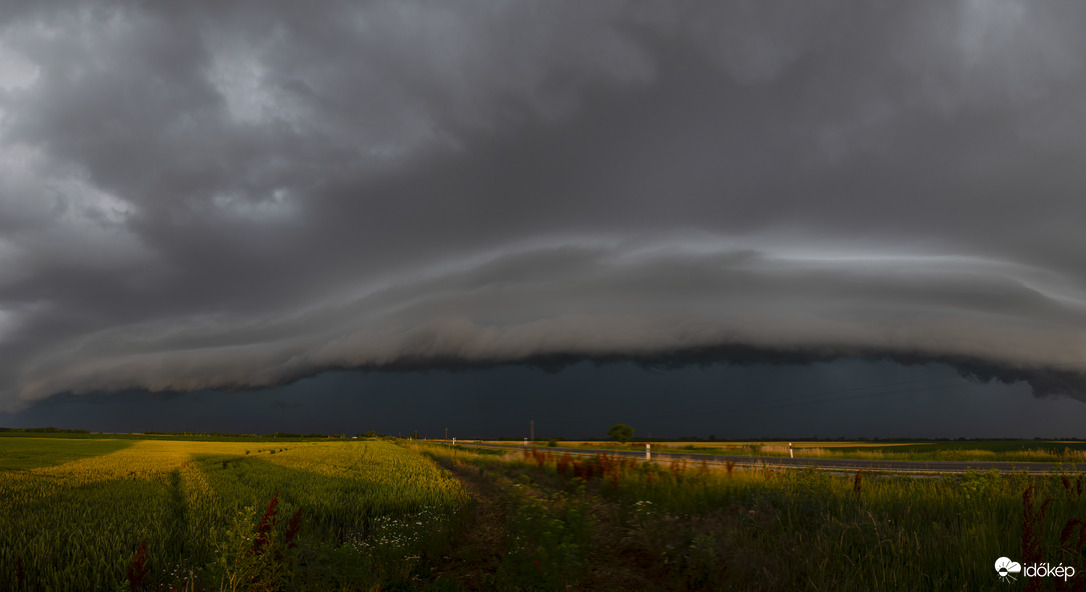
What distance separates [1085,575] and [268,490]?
17.6 m

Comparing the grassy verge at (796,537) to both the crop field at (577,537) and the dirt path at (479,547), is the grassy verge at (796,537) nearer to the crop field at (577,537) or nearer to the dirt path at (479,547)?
the crop field at (577,537)

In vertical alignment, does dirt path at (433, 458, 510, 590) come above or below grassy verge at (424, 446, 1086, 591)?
below

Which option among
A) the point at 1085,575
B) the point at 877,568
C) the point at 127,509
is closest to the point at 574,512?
the point at 877,568

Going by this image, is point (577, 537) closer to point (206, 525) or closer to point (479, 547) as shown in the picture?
point (479, 547)

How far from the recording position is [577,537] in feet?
27.7

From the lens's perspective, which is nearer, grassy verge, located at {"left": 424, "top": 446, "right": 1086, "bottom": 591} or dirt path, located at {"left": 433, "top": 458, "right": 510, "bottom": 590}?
grassy verge, located at {"left": 424, "top": 446, "right": 1086, "bottom": 591}

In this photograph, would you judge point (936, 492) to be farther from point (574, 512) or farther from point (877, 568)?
point (574, 512)

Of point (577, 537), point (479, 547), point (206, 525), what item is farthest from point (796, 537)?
point (206, 525)

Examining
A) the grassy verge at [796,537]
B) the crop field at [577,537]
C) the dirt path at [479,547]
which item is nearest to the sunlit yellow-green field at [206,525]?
the crop field at [577,537]

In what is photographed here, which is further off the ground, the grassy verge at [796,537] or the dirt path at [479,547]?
the grassy verge at [796,537]

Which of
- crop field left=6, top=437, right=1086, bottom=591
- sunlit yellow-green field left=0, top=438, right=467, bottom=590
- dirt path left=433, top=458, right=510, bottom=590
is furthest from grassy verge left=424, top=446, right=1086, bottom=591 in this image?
sunlit yellow-green field left=0, top=438, right=467, bottom=590

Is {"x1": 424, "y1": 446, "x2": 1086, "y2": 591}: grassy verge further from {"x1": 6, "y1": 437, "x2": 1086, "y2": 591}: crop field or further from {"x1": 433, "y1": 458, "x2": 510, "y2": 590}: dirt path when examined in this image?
{"x1": 433, "y1": 458, "x2": 510, "y2": 590}: dirt path

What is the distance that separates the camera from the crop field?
229 inches

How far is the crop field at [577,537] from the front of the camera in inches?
229
